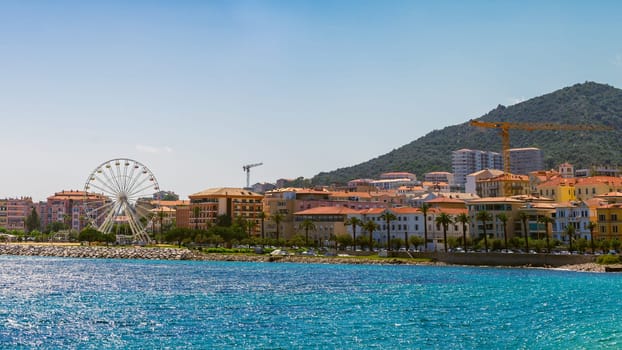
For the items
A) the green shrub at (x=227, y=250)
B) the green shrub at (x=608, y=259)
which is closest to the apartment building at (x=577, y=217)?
the green shrub at (x=608, y=259)

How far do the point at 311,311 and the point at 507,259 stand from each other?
6846 centimetres

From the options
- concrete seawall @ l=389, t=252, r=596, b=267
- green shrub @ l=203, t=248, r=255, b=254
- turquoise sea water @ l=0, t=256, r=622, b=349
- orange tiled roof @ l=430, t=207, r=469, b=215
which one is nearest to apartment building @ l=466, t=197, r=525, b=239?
orange tiled roof @ l=430, t=207, r=469, b=215

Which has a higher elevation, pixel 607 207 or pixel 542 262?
pixel 607 207

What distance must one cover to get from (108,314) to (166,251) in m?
92.0

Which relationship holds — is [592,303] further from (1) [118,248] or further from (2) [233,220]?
(2) [233,220]

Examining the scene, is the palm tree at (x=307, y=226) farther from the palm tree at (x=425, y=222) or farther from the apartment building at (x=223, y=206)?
the apartment building at (x=223, y=206)

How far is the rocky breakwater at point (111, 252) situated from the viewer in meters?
143

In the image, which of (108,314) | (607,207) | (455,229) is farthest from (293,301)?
(455,229)

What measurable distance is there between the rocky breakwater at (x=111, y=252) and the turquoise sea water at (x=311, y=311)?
47650 millimetres

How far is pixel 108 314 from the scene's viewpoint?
180 feet

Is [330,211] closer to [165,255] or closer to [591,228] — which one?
[165,255]

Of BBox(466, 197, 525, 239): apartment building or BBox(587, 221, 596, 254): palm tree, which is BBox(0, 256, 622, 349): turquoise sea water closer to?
BBox(587, 221, 596, 254): palm tree

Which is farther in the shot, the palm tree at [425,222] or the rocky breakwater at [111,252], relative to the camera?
the rocky breakwater at [111,252]

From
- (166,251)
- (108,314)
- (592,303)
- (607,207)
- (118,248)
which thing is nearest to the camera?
(108,314)
